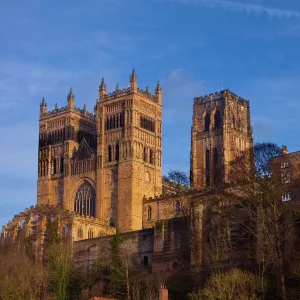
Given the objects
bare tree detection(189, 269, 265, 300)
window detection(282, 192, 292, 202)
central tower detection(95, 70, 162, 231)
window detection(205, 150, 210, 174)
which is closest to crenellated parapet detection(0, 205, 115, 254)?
central tower detection(95, 70, 162, 231)

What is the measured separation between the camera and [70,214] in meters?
93.6

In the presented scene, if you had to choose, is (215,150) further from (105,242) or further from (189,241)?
(189,241)

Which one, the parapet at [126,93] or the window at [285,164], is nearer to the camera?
the window at [285,164]

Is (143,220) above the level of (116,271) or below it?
above

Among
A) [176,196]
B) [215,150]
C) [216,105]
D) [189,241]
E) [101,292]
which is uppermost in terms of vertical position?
[216,105]

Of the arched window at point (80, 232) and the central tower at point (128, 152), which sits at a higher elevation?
the central tower at point (128, 152)

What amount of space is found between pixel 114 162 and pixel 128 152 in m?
2.66

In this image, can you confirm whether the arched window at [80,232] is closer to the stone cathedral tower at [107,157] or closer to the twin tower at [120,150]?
the stone cathedral tower at [107,157]

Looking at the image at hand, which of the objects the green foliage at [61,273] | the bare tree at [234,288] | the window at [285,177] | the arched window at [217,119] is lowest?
the bare tree at [234,288]

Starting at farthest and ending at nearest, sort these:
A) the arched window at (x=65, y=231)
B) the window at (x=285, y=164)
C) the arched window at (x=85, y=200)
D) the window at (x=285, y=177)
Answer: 1. the arched window at (x=85, y=200)
2. the arched window at (x=65, y=231)
3. the window at (x=285, y=164)
4. the window at (x=285, y=177)

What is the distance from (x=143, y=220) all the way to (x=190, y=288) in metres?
36.6

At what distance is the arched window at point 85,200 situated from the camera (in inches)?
4104

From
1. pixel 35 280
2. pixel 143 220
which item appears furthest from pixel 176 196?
pixel 35 280

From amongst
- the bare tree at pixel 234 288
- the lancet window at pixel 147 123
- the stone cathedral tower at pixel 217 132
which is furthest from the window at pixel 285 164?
the stone cathedral tower at pixel 217 132
